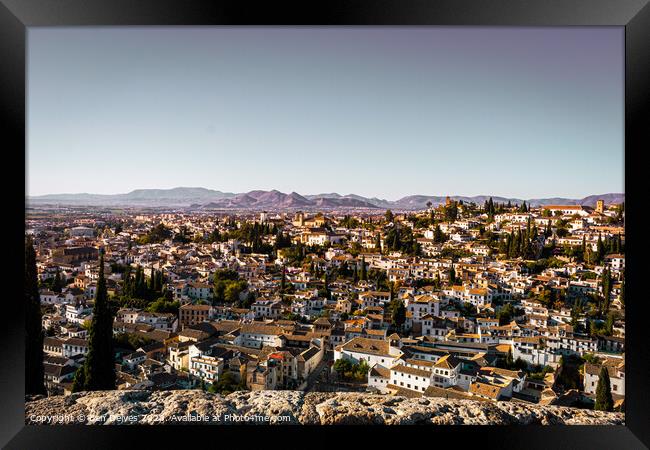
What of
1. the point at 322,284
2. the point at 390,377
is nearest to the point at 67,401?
the point at 390,377

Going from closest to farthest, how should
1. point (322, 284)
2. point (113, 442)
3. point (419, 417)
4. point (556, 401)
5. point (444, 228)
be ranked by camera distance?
1. point (113, 442)
2. point (419, 417)
3. point (556, 401)
4. point (322, 284)
5. point (444, 228)

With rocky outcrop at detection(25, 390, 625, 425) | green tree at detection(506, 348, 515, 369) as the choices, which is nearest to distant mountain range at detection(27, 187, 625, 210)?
green tree at detection(506, 348, 515, 369)

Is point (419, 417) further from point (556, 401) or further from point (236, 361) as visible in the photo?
point (556, 401)

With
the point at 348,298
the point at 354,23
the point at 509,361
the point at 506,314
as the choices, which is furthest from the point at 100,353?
the point at 506,314

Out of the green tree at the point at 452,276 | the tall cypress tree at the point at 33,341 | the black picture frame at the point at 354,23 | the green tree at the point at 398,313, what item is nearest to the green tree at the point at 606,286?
the green tree at the point at 452,276

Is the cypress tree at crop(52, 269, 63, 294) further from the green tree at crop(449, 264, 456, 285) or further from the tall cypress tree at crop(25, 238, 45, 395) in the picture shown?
the green tree at crop(449, 264, 456, 285)

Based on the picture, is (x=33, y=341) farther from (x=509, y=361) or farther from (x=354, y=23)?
(x=509, y=361)

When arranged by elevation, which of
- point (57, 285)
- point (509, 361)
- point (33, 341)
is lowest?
point (509, 361)
